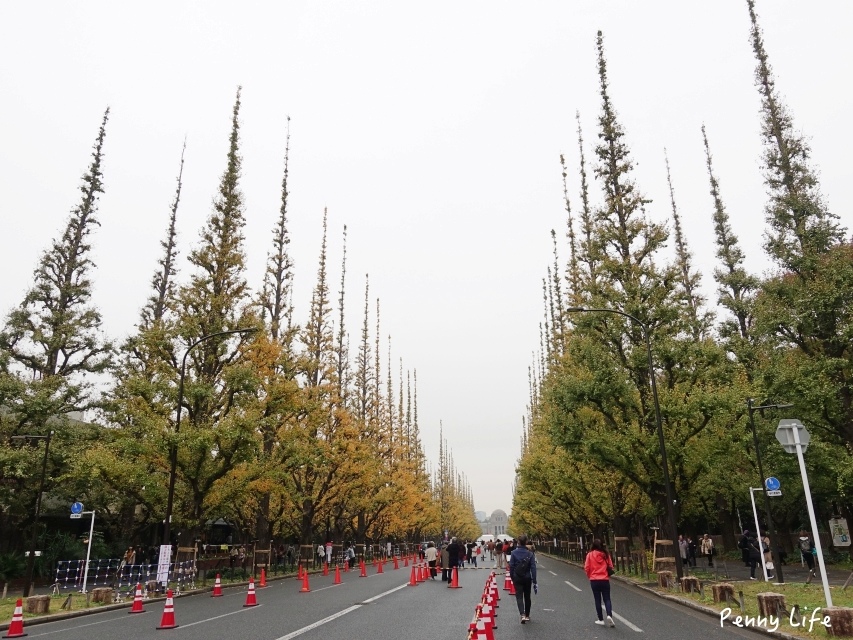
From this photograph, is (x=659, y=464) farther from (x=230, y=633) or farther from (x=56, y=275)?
(x=56, y=275)

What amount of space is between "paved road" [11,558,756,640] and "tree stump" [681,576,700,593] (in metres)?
0.90

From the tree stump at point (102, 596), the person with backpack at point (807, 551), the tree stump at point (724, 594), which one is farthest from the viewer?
the person with backpack at point (807, 551)

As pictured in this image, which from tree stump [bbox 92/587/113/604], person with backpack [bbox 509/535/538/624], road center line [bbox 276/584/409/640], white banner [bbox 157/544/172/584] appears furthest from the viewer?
white banner [bbox 157/544/172/584]

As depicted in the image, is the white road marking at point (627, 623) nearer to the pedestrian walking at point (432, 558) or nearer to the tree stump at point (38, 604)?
the tree stump at point (38, 604)

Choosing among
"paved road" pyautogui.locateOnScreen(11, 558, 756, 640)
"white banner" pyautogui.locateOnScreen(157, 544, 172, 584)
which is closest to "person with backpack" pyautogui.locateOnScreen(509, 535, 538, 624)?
"paved road" pyautogui.locateOnScreen(11, 558, 756, 640)

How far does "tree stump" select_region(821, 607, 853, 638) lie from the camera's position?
816 centimetres

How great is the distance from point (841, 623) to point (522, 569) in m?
5.09

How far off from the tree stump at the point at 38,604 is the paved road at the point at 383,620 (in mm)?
1001

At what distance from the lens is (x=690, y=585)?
50.8 feet

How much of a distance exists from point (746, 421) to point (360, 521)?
3288 centimetres

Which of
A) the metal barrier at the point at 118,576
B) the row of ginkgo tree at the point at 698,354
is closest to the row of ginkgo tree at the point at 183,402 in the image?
the metal barrier at the point at 118,576

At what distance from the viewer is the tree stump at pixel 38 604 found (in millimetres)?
14381

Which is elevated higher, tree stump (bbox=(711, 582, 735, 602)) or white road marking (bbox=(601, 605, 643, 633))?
tree stump (bbox=(711, 582, 735, 602))

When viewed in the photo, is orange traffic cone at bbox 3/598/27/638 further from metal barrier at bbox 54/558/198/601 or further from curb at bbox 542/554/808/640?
curb at bbox 542/554/808/640
